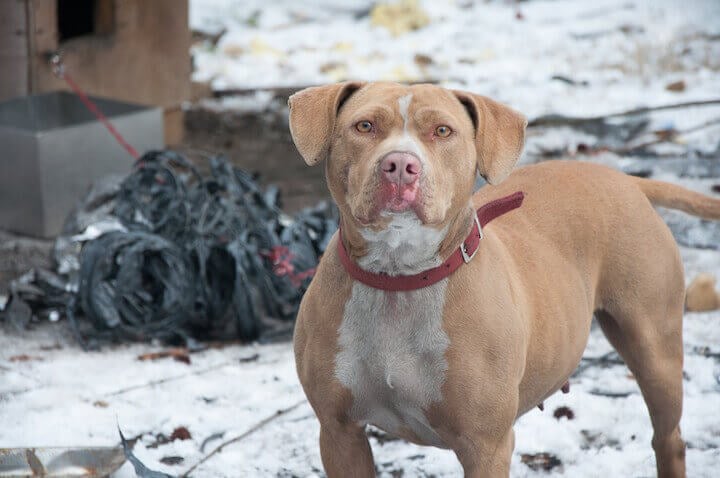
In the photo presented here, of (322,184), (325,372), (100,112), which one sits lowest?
→ (322,184)

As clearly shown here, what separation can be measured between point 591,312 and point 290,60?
789cm

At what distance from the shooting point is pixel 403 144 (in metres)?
2.37

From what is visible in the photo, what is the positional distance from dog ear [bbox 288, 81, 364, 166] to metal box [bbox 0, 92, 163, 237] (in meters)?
3.71

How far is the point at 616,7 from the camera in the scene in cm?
1204

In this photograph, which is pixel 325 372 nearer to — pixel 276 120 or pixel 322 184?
pixel 322 184

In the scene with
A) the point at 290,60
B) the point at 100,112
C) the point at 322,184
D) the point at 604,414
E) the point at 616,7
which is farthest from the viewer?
the point at 616,7

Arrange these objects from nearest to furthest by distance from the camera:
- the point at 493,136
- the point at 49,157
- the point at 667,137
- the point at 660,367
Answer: the point at 493,136 → the point at 660,367 → the point at 49,157 → the point at 667,137

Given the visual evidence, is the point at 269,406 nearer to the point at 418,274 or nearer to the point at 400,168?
the point at 418,274

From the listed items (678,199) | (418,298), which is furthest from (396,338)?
(678,199)

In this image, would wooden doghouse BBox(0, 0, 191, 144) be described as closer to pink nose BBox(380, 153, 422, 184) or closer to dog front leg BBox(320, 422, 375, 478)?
dog front leg BBox(320, 422, 375, 478)

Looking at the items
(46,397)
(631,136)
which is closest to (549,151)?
(631,136)

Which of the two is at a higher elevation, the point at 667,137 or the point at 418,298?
the point at 418,298

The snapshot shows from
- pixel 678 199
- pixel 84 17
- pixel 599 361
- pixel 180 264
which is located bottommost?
pixel 599 361

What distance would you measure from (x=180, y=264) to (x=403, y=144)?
2558mm
